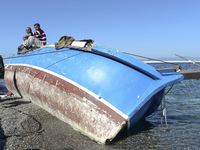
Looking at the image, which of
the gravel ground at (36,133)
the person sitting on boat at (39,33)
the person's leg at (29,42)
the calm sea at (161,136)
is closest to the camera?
the gravel ground at (36,133)

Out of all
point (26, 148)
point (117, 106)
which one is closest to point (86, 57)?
point (117, 106)

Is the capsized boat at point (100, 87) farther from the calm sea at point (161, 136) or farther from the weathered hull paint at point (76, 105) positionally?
the calm sea at point (161, 136)

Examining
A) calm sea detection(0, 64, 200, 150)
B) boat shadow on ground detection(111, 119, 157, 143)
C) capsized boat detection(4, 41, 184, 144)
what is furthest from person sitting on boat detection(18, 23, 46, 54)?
boat shadow on ground detection(111, 119, 157, 143)

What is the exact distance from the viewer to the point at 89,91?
4.48m

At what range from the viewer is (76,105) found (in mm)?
4703

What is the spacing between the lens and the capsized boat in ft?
13.6

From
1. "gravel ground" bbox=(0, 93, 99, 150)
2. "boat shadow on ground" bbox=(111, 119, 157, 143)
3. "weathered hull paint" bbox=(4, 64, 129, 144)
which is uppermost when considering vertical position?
"weathered hull paint" bbox=(4, 64, 129, 144)

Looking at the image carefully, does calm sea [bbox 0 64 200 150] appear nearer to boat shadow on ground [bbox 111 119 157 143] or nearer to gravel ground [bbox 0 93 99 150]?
boat shadow on ground [bbox 111 119 157 143]

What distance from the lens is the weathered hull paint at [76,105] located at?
13.5ft

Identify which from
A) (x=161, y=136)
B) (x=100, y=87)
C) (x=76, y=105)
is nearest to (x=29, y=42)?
(x=76, y=105)

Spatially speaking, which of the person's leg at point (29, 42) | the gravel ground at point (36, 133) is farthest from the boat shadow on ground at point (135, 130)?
the person's leg at point (29, 42)

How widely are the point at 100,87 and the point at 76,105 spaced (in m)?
0.86

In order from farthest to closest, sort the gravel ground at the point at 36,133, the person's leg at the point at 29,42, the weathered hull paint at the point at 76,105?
the person's leg at the point at 29,42, the weathered hull paint at the point at 76,105, the gravel ground at the point at 36,133

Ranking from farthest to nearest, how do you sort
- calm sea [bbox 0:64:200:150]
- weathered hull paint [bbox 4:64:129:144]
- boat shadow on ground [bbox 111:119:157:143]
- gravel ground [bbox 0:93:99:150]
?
boat shadow on ground [bbox 111:119:157:143] → calm sea [bbox 0:64:200:150] → weathered hull paint [bbox 4:64:129:144] → gravel ground [bbox 0:93:99:150]
